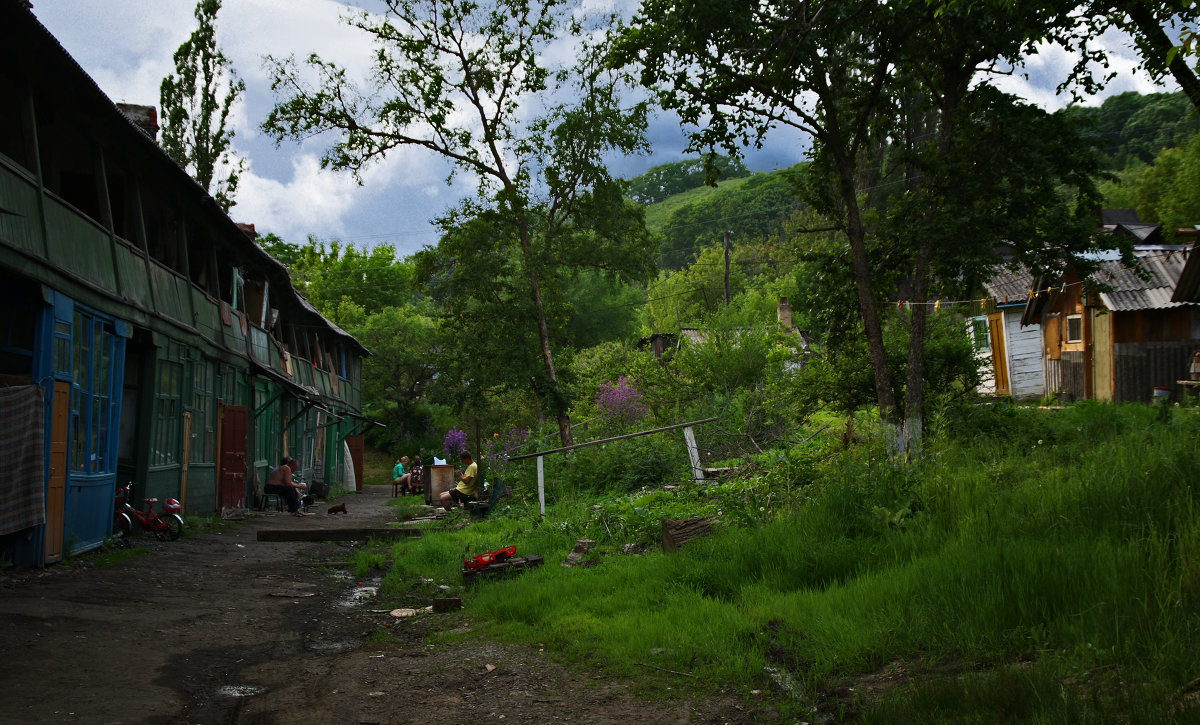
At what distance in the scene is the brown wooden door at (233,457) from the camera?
18562 mm

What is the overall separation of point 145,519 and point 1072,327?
23.1 meters

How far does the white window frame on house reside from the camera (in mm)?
23748

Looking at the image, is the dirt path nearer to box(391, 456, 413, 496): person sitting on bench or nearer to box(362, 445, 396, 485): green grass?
box(391, 456, 413, 496): person sitting on bench

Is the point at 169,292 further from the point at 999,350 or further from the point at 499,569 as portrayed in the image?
the point at 999,350

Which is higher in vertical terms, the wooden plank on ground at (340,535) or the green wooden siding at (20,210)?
the green wooden siding at (20,210)

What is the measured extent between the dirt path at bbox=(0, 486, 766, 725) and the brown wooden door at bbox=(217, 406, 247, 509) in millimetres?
9271

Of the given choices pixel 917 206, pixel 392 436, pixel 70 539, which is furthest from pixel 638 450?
pixel 392 436

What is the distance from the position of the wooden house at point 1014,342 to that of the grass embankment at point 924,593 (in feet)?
65.7

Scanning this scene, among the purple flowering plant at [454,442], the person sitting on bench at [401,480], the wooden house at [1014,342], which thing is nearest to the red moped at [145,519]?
the person sitting on bench at [401,480]

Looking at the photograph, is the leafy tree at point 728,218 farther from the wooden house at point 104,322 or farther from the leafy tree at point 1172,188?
the wooden house at point 104,322

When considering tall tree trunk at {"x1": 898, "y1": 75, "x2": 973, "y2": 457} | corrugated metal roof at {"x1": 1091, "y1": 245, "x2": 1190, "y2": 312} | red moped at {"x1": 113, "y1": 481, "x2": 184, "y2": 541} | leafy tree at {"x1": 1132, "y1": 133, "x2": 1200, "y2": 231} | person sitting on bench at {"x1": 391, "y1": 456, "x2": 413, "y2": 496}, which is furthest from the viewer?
leafy tree at {"x1": 1132, "y1": 133, "x2": 1200, "y2": 231}

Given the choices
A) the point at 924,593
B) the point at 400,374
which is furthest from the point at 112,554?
the point at 400,374

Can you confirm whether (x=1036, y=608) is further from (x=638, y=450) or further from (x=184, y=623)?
(x=638, y=450)

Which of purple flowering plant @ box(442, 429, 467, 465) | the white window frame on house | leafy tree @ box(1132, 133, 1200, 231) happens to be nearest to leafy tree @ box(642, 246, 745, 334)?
leafy tree @ box(1132, 133, 1200, 231)
